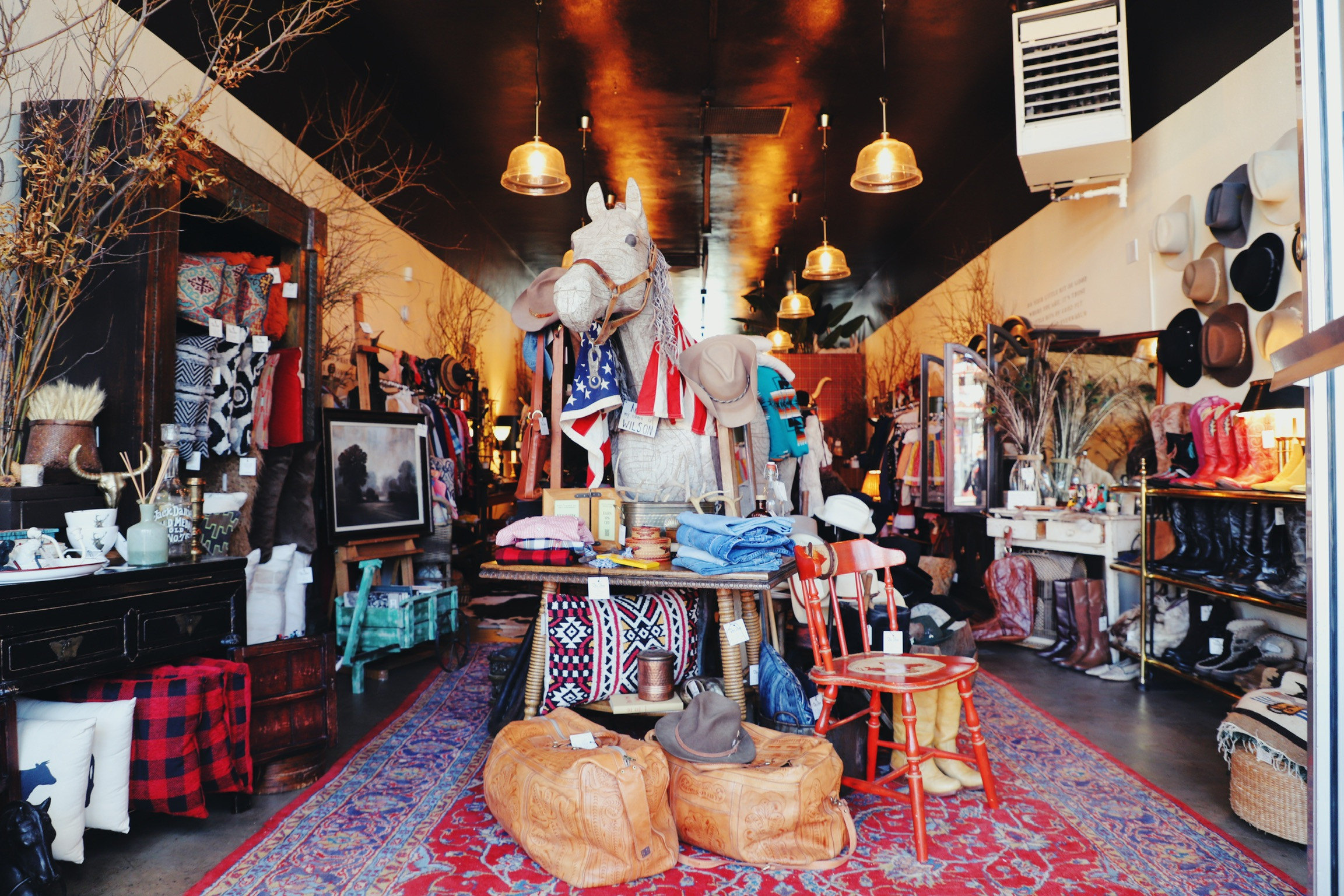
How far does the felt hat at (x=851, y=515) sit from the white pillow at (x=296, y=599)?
268cm

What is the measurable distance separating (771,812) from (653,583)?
2.92 ft

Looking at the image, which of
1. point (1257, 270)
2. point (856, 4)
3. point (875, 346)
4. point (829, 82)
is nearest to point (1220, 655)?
point (1257, 270)

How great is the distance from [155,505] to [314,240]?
77.3 inches

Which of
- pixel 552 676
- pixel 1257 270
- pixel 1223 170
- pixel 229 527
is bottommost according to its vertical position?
pixel 552 676

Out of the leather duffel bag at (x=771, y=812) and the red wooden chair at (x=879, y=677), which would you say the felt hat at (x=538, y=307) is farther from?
the leather duffel bag at (x=771, y=812)

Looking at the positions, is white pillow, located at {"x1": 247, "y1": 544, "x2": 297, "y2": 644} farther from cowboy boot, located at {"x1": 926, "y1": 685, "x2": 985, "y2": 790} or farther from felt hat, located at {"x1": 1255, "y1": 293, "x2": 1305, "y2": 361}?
felt hat, located at {"x1": 1255, "y1": 293, "x2": 1305, "y2": 361}

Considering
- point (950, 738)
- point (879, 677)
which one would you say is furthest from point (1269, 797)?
point (879, 677)

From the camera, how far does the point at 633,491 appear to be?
3.68 metres

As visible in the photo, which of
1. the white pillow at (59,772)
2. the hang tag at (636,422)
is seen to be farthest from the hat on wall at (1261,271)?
the white pillow at (59,772)

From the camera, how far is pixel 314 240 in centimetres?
432

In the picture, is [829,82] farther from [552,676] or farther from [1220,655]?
[552,676]

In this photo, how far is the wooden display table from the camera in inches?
116

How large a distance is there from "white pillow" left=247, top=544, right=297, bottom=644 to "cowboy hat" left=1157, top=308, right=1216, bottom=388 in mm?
5277

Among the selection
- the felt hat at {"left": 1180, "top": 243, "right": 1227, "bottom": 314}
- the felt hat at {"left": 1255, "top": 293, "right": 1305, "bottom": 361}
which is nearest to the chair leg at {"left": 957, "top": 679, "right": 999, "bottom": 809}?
the felt hat at {"left": 1255, "top": 293, "right": 1305, "bottom": 361}
